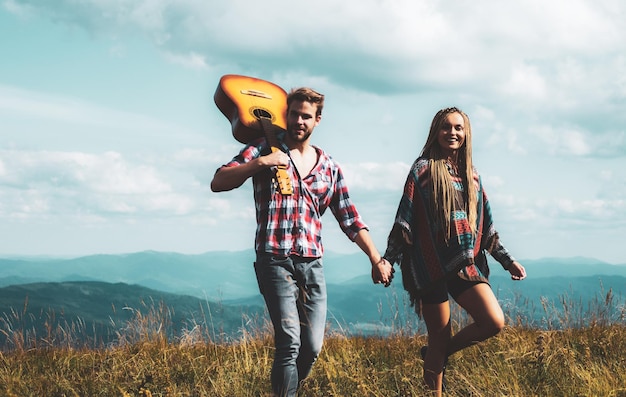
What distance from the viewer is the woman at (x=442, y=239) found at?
4.05m

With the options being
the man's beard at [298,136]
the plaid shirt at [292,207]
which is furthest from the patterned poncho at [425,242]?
the man's beard at [298,136]

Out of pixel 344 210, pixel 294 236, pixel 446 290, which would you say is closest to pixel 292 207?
pixel 294 236

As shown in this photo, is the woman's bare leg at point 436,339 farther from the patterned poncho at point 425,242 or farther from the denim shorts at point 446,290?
the patterned poncho at point 425,242

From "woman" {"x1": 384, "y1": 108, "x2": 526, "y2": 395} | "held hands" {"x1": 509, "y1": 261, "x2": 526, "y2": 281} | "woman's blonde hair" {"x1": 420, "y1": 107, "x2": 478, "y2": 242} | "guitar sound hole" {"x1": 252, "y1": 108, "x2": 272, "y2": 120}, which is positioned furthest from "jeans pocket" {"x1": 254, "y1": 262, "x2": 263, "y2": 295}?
"held hands" {"x1": 509, "y1": 261, "x2": 526, "y2": 281}

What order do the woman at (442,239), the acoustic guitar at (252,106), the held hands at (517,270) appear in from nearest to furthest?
1. the woman at (442,239)
2. the acoustic guitar at (252,106)
3. the held hands at (517,270)

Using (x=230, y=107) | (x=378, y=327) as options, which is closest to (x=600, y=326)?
(x=378, y=327)

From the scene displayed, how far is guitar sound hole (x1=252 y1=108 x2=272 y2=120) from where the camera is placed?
4.33 meters

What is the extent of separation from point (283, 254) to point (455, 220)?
112 centimetres

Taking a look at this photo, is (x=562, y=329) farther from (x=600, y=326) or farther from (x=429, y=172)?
(x=429, y=172)

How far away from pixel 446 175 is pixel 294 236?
105 centimetres

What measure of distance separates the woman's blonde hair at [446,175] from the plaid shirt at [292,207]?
1.89 ft

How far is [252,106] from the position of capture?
14.4 ft

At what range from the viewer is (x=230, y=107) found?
4.50m

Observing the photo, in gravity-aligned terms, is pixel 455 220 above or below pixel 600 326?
above
